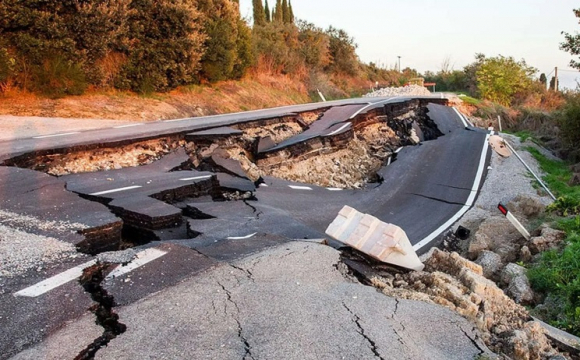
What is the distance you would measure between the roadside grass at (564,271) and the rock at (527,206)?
0.91ft

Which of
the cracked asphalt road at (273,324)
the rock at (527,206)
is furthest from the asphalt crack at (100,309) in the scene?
the rock at (527,206)

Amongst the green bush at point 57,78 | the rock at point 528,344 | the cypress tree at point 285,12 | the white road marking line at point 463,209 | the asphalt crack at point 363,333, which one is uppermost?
the cypress tree at point 285,12

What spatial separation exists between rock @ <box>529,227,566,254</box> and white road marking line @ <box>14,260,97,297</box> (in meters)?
6.62

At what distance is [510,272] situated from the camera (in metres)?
6.34

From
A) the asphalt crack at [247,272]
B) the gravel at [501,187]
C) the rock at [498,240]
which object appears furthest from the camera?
the gravel at [501,187]

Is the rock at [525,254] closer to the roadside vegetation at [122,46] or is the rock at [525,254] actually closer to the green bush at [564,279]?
the green bush at [564,279]

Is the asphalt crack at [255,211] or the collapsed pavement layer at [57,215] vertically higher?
the collapsed pavement layer at [57,215]

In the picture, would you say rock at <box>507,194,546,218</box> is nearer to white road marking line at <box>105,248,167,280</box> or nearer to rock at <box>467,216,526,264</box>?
rock at <box>467,216,526,264</box>

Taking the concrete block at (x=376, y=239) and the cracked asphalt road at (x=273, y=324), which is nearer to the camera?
the cracked asphalt road at (x=273, y=324)

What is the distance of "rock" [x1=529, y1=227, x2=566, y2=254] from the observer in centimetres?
716

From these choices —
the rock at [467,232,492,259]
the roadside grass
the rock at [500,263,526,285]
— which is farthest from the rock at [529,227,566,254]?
the rock at [500,263,526,285]

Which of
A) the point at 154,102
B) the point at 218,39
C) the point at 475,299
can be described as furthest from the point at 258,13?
the point at 475,299

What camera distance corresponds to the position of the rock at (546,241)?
7160 mm

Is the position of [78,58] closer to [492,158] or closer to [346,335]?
[492,158]
